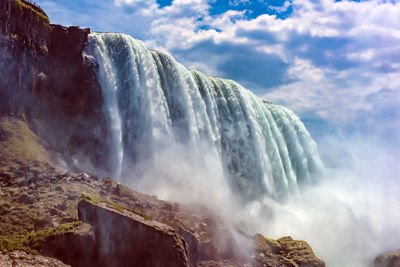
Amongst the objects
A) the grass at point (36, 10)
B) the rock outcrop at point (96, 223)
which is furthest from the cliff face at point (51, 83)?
the rock outcrop at point (96, 223)

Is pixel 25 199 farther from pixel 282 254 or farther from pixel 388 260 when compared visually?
pixel 388 260

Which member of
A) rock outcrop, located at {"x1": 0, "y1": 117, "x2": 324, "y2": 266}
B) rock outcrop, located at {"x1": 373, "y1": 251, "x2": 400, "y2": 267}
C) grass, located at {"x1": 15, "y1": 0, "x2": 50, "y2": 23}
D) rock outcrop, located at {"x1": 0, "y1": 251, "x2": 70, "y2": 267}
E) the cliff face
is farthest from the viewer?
rock outcrop, located at {"x1": 373, "y1": 251, "x2": 400, "y2": 267}

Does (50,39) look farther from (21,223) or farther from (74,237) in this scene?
(74,237)

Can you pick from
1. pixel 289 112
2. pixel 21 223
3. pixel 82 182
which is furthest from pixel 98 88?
pixel 289 112

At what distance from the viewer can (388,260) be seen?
62.0 ft

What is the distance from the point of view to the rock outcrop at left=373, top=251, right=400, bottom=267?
61.0 ft

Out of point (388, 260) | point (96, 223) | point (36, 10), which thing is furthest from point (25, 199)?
point (388, 260)

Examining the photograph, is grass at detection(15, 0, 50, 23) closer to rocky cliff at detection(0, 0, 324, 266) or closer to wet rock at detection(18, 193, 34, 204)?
rocky cliff at detection(0, 0, 324, 266)

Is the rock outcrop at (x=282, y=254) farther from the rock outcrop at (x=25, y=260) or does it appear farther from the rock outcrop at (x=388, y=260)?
the rock outcrop at (x=25, y=260)

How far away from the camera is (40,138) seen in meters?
16.1

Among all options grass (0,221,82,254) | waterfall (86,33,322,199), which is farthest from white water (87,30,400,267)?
grass (0,221,82,254)

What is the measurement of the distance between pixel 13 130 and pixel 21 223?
5.08 m

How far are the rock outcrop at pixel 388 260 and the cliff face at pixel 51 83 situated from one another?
15.1 meters

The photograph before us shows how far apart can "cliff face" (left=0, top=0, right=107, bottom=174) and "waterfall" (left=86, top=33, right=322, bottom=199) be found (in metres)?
0.78
